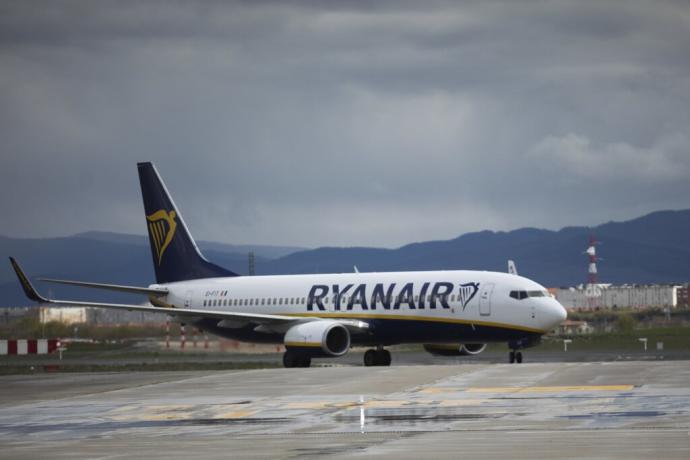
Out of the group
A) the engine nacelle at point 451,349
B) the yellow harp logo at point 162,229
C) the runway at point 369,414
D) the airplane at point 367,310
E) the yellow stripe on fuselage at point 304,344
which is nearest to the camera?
the runway at point 369,414

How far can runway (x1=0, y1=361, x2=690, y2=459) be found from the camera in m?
17.3

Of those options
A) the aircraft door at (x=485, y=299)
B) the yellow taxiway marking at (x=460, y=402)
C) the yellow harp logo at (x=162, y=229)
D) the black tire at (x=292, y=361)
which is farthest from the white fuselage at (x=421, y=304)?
the yellow taxiway marking at (x=460, y=402)

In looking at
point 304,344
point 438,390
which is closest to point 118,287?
point 304,344

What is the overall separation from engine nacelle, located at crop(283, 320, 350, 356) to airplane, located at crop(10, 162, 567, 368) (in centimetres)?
A: 4

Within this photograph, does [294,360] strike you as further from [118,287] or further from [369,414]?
[369,414]

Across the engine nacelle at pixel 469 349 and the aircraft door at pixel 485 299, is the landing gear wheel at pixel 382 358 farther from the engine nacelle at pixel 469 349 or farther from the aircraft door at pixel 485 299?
the aircraft door at pixel 485 299

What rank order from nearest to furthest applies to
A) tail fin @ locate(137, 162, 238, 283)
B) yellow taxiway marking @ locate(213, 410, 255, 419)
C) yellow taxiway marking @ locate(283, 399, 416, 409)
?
yellow taxiway marking @ locate(213, 410, 255, 419) → yellow taxiway marking @ locate(283, 399, 416, 409) → tail fin @ locate(137, 162, 238, 283)

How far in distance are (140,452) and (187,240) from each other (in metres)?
40.1

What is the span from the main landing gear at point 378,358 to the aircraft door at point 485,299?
205 inches

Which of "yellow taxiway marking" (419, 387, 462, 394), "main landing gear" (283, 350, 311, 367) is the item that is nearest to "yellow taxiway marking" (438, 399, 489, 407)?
"yellow taxiway marking" (419, 387, 462, 394)

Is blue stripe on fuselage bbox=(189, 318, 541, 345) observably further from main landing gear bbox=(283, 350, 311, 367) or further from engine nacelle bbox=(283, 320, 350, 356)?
main landing gear bbox=(283, 350, 311, 367)

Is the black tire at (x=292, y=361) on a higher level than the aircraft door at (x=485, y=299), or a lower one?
lower

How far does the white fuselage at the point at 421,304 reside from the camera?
45.9 meters

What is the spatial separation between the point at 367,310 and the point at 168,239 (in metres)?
12.7
